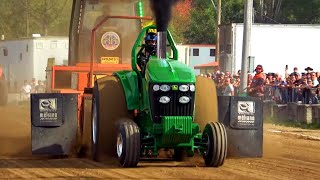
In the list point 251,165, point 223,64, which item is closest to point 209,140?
point 251,165

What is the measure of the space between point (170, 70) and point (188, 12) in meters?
51.9

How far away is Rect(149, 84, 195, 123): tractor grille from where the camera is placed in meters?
11.0

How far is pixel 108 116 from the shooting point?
1193 cm

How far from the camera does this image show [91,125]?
42.3 feet

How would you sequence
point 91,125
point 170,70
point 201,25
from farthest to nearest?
point 201,25, point 91,125, point 170,70

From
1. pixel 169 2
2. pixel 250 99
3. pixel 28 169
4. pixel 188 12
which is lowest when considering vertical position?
pixel 28 169

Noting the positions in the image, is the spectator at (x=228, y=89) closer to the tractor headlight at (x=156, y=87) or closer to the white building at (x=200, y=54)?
the tractor headlight at (x=156, y=87)

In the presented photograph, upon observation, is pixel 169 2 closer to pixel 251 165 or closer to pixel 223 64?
pixel 251 165

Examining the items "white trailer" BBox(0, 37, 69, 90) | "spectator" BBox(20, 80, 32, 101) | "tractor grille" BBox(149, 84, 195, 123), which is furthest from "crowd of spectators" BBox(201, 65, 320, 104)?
"white trailer" BBox(0, 37, 69, 90)

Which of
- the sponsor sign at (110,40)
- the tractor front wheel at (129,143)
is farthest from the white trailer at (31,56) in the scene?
the tractor front wheel at (129,143)

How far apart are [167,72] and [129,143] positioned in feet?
3.71

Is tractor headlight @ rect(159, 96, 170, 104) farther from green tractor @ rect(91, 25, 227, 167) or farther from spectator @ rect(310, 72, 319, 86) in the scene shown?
spectator @ rect(310, 72, 319, 86)

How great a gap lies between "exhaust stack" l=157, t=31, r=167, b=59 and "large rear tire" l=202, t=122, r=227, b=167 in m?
1.23

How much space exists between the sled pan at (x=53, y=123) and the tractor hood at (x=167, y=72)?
6.01 ft
